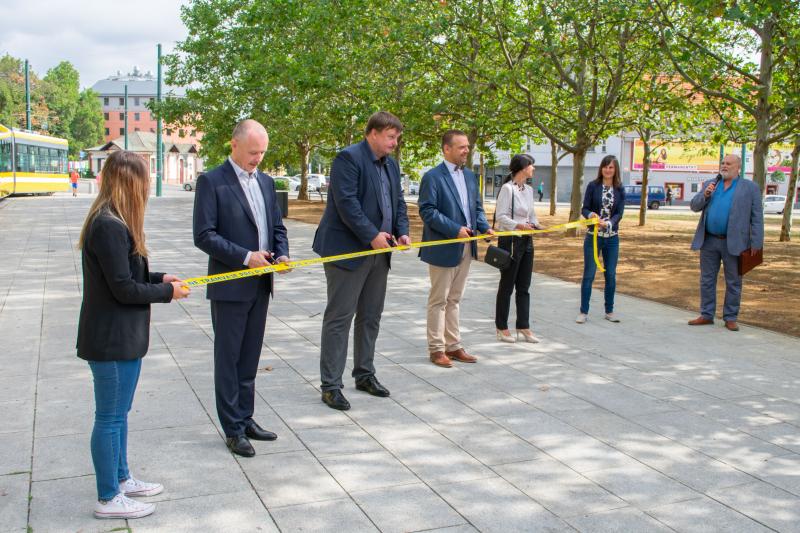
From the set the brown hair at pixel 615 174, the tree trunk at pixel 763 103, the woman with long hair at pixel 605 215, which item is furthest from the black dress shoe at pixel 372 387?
the tree trunk at pixel 763 103

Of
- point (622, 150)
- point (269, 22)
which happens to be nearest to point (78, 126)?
point (622, 150)

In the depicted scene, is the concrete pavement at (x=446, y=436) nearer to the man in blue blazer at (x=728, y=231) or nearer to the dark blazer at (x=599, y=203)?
the man in blue blazer at (x=728, y=231)

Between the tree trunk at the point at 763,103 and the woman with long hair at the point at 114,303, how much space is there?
12450 millimetres

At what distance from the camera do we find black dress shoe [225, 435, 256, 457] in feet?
14.7

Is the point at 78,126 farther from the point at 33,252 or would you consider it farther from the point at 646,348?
the point at 646,348

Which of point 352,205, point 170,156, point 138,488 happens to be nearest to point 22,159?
point 352,205

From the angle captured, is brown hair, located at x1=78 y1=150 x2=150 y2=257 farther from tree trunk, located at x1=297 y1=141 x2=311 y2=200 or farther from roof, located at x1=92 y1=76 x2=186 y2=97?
roof, located at x1=92 y1=76 x2=186 y2=97

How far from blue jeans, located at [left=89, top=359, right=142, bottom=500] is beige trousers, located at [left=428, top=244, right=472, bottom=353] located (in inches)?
133

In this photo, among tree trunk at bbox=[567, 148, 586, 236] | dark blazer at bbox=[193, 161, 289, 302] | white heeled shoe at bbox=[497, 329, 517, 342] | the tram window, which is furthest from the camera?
the tram window

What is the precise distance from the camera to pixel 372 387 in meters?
5.78

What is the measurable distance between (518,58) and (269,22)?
37.0ft

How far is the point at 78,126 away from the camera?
391 feet

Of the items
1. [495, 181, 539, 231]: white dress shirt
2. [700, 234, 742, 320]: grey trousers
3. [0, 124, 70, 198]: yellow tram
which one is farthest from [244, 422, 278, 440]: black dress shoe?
[0, 124, 70, 198]: yellow tram

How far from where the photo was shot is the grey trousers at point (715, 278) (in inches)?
343
